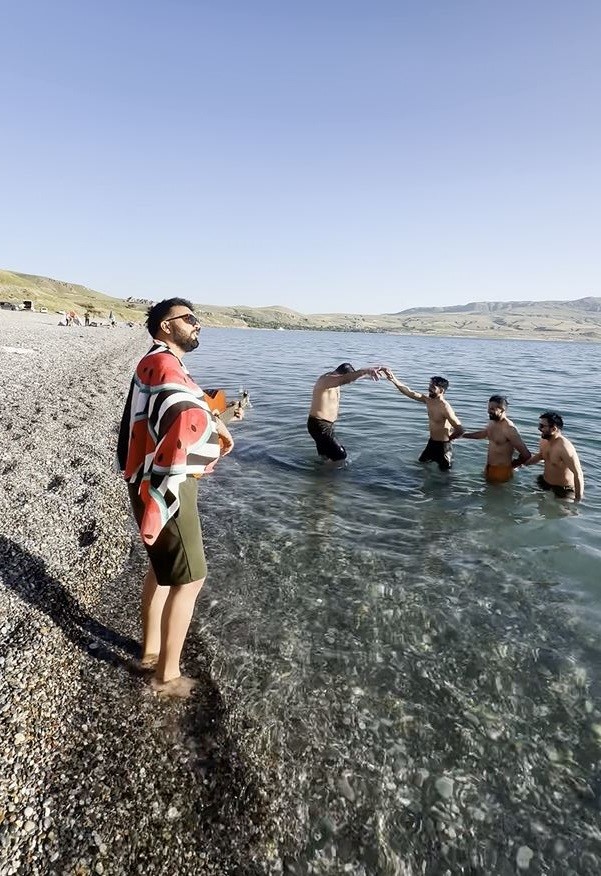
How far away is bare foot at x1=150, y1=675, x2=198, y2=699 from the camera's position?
4043 millimetres

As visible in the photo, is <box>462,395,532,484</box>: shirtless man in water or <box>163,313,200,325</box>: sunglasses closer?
<box>163,313,200,325</box>: sunglasses

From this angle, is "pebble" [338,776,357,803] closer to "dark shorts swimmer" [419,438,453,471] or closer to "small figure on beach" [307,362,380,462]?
"small figure on beach" [307,362,380,462]

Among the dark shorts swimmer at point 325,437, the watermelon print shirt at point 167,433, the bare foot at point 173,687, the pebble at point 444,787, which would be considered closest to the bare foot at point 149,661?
the bare foot at point 173,687

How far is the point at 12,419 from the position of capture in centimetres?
1150

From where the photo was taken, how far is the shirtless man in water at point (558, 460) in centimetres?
934

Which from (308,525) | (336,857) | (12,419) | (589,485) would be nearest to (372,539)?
(308,525)

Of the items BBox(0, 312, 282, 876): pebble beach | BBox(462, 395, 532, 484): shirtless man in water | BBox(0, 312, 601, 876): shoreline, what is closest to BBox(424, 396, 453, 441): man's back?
BBox(462, 395, 532, 484): shirtless man in water

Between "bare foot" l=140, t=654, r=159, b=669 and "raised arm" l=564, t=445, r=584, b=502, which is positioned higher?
"raised arm" l=564, t=445, r=584, b=502

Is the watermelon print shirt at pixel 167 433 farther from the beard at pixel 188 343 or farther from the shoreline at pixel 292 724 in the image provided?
the shoreline at pixel 292 724

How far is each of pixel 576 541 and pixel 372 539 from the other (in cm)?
352

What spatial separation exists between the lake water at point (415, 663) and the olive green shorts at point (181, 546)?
1.48 m

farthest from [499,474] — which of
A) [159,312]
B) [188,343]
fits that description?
[159,312]

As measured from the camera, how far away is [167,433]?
322 centimetres

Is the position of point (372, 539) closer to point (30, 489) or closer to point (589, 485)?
point (30, 489)
